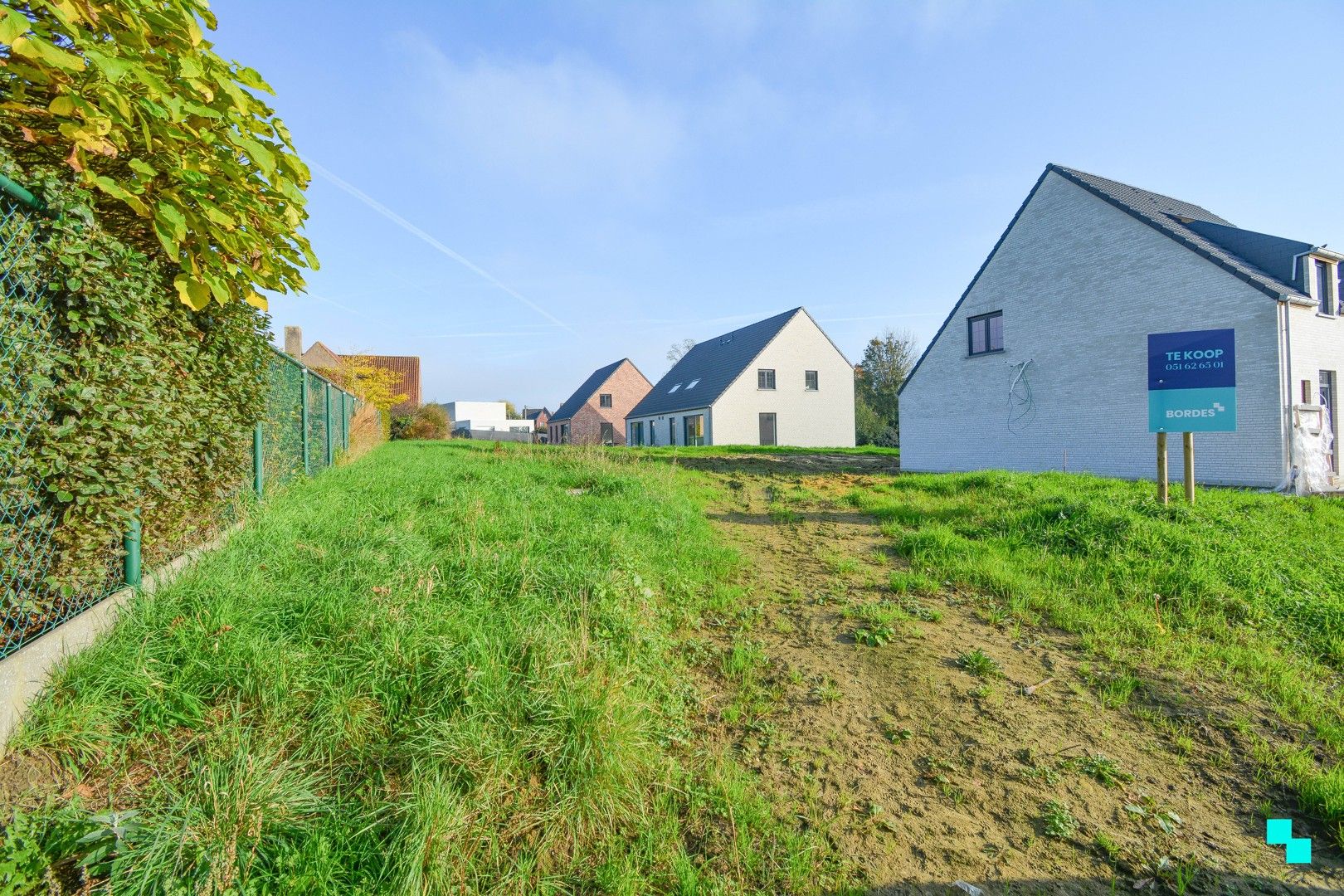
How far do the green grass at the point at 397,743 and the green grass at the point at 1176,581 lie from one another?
260cm

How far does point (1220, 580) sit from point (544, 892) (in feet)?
19.1

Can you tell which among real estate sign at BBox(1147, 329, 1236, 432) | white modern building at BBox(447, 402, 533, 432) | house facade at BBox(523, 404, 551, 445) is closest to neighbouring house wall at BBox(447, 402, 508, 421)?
white modern building at BBox(447, 402, 533, 432)

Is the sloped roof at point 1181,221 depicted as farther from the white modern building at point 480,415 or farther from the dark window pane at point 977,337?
the white modern building at point 480,415

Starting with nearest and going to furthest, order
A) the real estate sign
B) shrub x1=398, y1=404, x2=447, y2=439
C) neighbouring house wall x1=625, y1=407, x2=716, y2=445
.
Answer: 1. the real estate sign
2. neighbouring house wall x1=625, y1=407, x2=716, y2=445
3. shrub x1=398, y1=404, x2=447, y2=439

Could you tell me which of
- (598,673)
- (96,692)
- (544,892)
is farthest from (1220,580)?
(96,692)

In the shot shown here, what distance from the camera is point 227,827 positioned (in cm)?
208

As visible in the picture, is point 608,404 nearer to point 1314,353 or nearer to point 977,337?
point 977,337

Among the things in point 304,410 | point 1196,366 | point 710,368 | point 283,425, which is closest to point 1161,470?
point 1196,366

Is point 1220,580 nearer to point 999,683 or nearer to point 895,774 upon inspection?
point 999,683

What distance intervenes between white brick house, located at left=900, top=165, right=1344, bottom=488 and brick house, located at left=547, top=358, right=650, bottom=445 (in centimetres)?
2795

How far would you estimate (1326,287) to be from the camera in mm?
12070

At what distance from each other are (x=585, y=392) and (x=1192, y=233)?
3708 cm

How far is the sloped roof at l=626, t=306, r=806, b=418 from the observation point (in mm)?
29438

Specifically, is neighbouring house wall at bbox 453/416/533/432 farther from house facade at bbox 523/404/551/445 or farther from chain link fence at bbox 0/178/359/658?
chain link fence at bbox 0/178/359/658
